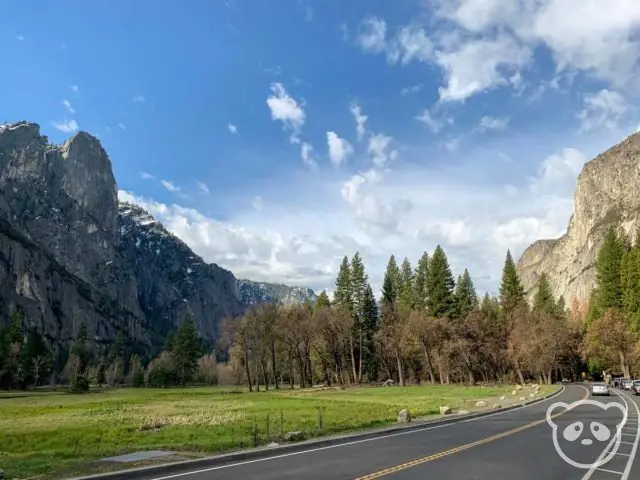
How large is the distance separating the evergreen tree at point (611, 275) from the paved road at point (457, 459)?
79.7 metres

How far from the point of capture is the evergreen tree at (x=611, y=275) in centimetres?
9300

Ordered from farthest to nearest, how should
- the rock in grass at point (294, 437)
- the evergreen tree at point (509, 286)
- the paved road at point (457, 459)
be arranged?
the evergreen tree at point (509, 286) < the rock in grass at point (294, 437) < the paved road at point (457, 459)

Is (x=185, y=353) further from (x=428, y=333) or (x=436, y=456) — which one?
(x=436, y=456)

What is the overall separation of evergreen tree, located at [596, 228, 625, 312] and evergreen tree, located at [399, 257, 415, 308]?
33.8 m

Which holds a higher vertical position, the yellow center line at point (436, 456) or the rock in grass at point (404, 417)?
the rock in grass at point (404, 417)

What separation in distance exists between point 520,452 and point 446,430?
23.4 ft

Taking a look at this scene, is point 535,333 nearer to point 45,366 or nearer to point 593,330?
point 593,330

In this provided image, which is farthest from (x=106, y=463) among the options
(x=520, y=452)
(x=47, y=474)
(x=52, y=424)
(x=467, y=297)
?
(x=467, y=297)

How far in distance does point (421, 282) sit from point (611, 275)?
3374 cm

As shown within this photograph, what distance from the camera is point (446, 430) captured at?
23438mm

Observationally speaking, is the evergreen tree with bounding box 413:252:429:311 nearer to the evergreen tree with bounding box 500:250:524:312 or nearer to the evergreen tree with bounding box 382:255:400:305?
the evergreen tree with bounding box 382:255:400:305

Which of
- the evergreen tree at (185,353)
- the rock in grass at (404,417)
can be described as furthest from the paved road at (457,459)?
the evergreen tree at (185,353)

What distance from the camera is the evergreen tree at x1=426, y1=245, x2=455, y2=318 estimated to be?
92250mm

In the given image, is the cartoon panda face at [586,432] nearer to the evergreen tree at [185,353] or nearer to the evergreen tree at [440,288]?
the evergreen tree at [440,288]
